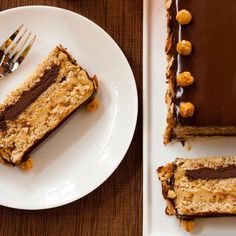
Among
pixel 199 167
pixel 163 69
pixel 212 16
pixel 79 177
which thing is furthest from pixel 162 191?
pixel 212 16

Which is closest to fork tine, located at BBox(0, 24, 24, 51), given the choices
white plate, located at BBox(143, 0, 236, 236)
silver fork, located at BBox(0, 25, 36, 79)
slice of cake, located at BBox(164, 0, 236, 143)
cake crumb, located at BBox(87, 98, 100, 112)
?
silver fork, located at BBox(0, 25, 36, 79)

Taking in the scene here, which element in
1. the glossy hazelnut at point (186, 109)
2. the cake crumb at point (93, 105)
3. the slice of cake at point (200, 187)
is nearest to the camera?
the glossy hazelnut at point (186, 109)

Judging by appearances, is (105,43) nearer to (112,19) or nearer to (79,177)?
(112,19)

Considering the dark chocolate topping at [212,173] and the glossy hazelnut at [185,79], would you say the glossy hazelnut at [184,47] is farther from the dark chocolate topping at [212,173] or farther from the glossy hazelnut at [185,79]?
the dark chocolate topping at [212,173]

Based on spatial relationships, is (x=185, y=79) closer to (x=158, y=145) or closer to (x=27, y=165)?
(x=158, y=145)

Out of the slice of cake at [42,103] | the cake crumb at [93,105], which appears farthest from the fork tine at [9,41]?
the cake crumb at [93,105]
